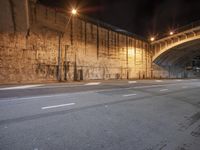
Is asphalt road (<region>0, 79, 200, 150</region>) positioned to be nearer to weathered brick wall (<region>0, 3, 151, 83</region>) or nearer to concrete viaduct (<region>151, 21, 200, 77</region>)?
weathered brick wall (<region>0, 3, 151, 83</region>)

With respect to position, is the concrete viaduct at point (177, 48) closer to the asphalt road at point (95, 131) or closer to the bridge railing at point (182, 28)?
the bridge railing at point (182, 28)

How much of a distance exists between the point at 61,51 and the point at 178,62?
126 feet

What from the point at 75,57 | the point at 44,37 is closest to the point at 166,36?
the point at 75,57

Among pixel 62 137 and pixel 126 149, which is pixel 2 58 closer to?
pixel 62 137

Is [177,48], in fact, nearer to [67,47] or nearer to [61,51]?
[67,47]

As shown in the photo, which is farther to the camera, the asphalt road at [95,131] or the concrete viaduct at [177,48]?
the concrete viaduct at [177,48]

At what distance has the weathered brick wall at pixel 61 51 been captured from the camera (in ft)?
54.5

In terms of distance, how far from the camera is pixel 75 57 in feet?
72.0

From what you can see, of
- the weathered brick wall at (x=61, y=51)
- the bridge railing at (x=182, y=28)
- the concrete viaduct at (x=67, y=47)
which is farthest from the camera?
the bridge railing at (x=182, y=28)

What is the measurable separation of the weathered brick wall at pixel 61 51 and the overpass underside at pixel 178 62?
12077mm

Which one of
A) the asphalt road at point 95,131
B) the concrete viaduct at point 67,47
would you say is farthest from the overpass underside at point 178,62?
the asphalt road at point 95,131

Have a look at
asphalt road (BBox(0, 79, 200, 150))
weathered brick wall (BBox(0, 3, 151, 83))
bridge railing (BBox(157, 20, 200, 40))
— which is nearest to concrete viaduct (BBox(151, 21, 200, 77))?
bridge railing (BBox(157, 20, 200, 40))

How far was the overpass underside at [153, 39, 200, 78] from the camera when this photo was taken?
3573 cm

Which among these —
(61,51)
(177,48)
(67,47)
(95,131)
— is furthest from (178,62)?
(95,131)
